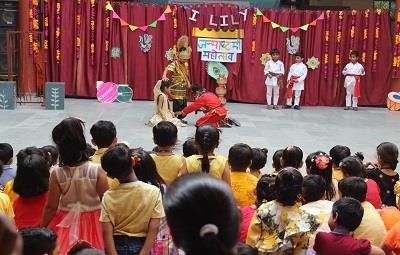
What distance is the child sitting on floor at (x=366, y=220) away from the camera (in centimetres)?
322

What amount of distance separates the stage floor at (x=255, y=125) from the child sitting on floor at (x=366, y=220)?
4194 millimetres

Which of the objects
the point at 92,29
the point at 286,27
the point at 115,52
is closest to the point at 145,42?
the point at 115,52

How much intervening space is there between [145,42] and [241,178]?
399 inches

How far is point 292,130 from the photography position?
1019 cm

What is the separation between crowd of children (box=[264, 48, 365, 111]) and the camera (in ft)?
42.9

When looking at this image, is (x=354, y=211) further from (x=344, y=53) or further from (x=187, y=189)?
(x=344, y=53)

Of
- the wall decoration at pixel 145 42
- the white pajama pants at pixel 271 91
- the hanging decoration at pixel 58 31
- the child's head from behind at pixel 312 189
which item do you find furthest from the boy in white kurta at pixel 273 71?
the child's head from behind at pixel 312 189

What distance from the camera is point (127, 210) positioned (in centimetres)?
287

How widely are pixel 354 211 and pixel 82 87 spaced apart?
11.6 meters

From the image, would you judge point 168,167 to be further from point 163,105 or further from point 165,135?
point 163,105

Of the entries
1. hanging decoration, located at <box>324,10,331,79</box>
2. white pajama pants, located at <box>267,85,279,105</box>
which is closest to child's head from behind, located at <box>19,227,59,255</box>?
white pajama pants, located at <box>267,85,279,105</box>

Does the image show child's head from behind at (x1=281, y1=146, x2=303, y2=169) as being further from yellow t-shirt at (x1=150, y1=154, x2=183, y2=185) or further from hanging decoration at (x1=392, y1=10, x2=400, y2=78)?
hanging decoration at (x1=392, y1=10, x2=400, y2=78)

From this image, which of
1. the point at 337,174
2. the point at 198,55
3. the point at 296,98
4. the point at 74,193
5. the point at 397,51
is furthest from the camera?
the point at 198,55

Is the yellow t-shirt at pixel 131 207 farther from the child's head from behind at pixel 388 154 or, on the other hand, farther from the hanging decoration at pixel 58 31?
the hanging decoration at pixel 58 31
